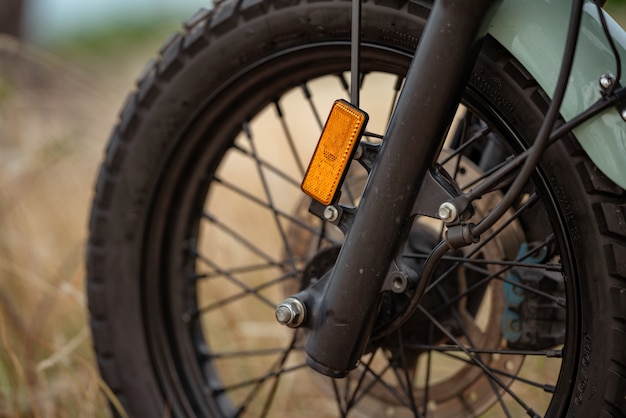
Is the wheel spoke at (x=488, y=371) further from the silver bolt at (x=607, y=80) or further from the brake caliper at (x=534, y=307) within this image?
the silver bolt at (x=607, y=80)

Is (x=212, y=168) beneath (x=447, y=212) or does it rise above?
above

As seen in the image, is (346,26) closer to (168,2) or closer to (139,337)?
(139,337)

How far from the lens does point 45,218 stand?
9.86 ft

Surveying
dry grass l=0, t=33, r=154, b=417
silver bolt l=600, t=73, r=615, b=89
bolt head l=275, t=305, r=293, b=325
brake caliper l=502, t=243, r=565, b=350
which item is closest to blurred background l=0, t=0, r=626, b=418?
dry grass l=0, t=33, r=154, b=417

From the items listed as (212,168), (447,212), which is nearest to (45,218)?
(212,168)

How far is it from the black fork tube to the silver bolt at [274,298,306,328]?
1.6 inches

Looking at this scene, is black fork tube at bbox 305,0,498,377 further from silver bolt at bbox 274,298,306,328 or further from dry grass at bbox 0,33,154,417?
dry grass at bbox 0,33,154,417

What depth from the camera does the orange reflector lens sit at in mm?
1071

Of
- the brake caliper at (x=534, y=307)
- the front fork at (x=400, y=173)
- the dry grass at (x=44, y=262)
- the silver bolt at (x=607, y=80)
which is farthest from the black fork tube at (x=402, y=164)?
the dry grass at (x=44, y=262)

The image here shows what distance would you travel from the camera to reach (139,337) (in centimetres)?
155

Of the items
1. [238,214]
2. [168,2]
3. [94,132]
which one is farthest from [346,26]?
[168,2]

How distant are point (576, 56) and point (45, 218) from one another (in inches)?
92.9

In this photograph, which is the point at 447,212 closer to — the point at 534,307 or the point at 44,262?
the point at 534,307

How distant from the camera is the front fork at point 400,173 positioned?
1027 millimetres
